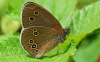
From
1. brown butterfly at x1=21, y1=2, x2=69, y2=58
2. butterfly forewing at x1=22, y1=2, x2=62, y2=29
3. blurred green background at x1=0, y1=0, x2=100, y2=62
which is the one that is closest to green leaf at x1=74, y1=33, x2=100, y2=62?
blurred green background at x1=0, y1=0, x2=100, y2=62

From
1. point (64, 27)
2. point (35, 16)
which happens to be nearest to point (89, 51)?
point (64, 27)

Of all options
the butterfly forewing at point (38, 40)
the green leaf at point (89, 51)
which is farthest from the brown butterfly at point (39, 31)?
the green leaf at point (89, 51)

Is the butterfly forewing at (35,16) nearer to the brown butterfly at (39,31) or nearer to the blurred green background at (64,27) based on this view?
the brown butterfly at (39,31)

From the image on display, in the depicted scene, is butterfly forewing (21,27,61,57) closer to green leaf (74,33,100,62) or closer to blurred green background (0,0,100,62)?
blurred green background (0,0,100,62)

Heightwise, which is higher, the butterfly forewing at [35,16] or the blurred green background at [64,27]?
the butterfly forewing at [35,16]

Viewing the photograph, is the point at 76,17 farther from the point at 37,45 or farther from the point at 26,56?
the point at 26,56

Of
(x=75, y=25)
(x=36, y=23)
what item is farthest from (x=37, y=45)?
(x=75, y=25)

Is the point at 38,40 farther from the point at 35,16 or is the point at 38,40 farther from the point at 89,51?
the point at 89,51
